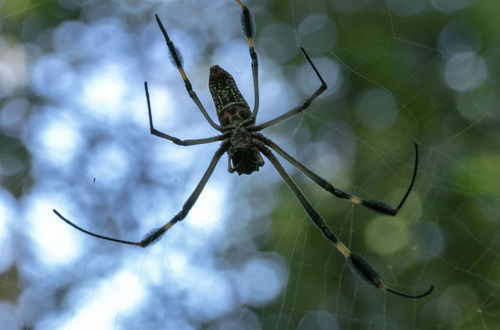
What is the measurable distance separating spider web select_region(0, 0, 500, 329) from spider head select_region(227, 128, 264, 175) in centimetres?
89

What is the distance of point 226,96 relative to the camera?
3078mm

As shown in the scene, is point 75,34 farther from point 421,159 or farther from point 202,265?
point 421,159

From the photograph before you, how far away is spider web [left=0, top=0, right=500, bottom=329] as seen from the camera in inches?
177

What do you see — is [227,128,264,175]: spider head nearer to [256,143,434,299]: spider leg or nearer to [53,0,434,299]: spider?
[53,0,434,299]: spider

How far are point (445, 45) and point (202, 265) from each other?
3564mm

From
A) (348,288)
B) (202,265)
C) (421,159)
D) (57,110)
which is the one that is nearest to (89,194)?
(57,110)

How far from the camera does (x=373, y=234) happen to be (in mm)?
5609

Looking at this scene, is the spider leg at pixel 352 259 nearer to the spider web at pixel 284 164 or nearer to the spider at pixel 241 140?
the spider at pixel 241 140

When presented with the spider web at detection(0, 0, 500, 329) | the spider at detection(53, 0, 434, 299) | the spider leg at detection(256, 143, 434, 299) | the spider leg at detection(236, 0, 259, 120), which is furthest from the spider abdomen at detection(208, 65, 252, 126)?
the spider web at detection(0, 0, 500, 329)

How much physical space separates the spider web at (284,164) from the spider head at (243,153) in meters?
0.89

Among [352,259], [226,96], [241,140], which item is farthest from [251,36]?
[352,259]

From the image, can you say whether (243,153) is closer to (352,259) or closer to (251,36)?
(251,36)

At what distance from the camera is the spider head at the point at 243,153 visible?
317 cm

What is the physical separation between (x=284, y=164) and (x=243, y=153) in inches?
54.3
